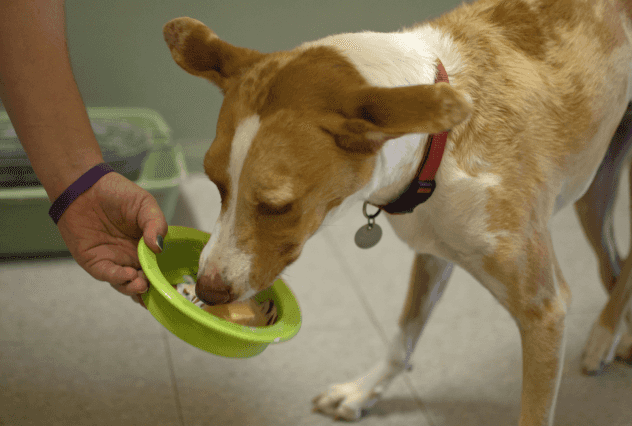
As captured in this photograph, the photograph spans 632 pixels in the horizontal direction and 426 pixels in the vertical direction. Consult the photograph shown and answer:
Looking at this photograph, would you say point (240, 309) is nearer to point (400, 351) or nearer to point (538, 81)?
point (400, 351)

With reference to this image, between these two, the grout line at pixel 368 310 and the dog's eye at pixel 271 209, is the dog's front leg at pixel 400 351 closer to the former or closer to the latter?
the grout line at pixel 368 310

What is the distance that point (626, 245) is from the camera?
2107 mm

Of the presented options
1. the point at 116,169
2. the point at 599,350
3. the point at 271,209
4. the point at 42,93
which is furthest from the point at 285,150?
the point at 116,169

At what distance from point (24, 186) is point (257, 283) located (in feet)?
4.62

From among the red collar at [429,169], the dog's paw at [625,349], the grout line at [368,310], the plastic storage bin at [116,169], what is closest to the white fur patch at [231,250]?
the red collar at [429,169]

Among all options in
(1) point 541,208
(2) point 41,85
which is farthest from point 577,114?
(2) point 41,85

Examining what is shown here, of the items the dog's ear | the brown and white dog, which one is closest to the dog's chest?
the brown and white dog

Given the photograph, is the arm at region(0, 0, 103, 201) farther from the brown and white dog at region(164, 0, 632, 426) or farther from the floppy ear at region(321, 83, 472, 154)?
the floppy ear at region(321, 83, 472, 154)

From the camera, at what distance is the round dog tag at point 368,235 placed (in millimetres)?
1145

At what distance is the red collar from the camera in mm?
918

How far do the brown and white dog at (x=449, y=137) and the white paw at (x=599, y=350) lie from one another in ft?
1.95

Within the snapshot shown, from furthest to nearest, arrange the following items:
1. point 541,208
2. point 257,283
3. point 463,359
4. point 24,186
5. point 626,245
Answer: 1. point 626,245
2. point 24,186
3. point 463,359
4. point 541,208
5. point 257,283

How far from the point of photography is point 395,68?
2.87 ft

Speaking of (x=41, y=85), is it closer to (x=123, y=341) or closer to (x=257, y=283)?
(x=257, y=283)
